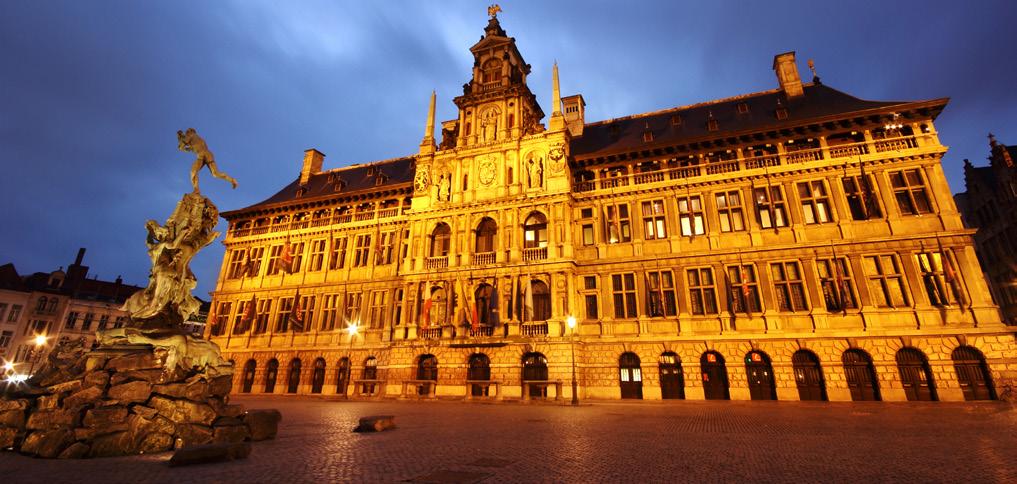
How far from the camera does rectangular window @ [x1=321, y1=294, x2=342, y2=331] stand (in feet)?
100

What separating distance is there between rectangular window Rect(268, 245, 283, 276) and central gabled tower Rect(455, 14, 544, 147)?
16.6 meters

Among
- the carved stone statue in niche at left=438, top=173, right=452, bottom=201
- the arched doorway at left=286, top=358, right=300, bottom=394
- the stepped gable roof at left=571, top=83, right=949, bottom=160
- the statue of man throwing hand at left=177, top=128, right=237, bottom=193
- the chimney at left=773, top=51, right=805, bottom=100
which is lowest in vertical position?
the arched doorway at left=286, top=358, right=300, bottom=394

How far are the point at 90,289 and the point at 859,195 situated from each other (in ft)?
245

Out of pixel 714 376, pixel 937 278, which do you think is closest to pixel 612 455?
pixel 714 376

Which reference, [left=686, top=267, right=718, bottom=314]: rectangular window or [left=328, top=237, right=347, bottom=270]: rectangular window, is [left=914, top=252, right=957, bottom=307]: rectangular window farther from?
[left=328, top=237, right=347, bottom=270]: rectangular window

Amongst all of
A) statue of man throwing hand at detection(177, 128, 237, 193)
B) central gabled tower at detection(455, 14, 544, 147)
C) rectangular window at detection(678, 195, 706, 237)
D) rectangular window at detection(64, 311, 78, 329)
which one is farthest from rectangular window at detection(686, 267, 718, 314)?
rectangular window at detection(64, 311, 78, 329)

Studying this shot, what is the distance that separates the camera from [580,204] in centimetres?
2692

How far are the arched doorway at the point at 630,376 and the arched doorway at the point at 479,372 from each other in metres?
7.13

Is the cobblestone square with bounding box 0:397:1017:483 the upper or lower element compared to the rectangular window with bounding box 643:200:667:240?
lower

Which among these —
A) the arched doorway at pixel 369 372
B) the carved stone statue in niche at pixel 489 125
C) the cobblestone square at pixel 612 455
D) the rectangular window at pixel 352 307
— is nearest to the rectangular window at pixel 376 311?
the rectangular window at pixel 352 307

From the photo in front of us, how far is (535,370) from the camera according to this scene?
77.2 feet

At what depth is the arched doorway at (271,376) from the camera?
30156 millimetres

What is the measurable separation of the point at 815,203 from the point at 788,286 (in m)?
4.86

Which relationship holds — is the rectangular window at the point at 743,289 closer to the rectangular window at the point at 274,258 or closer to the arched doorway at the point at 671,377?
the arched doorway at the point at 671,377
